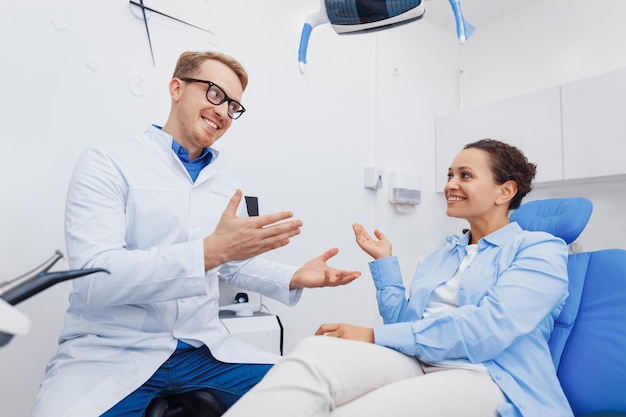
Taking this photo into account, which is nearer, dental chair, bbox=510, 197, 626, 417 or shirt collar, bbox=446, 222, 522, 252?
dental chair, bbox=510, 197, 626, 417

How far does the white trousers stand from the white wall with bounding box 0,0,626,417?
3.90 ft

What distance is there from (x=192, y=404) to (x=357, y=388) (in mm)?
458

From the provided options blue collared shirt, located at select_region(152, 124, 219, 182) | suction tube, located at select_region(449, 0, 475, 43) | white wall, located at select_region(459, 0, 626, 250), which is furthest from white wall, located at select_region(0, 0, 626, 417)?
suction tube, located at select_region(449, 0, 475, 43)

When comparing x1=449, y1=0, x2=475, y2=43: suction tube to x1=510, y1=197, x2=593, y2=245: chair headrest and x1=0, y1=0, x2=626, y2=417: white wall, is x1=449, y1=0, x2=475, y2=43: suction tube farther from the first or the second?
x1=0, y1=0, x2=626, y2=417: white wall

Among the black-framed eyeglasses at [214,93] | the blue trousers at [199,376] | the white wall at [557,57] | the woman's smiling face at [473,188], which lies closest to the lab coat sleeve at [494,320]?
the woman's smiling face at [473,188]

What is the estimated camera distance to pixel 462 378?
1020mm

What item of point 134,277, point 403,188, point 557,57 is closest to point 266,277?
point 134,277

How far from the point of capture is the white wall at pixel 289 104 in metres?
1.69

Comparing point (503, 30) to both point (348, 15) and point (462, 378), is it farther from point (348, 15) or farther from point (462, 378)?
point (462, 378)

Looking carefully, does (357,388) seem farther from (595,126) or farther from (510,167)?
(595,126)

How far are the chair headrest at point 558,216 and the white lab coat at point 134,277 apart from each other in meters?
0.81

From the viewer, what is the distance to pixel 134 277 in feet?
3.28

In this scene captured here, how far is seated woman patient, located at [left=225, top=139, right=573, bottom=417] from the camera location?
2.85 ft

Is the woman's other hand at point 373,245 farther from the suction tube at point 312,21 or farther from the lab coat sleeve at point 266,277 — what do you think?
the suction tube at point 312,21
